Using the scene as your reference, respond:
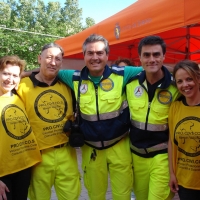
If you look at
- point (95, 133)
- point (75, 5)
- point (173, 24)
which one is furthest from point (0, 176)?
point (75, 5)

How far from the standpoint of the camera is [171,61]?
6.91m

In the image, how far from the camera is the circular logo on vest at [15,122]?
231 cm

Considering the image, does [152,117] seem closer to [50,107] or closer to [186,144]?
[186,144]

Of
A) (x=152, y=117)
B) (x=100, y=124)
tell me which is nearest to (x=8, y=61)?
(x=100, y=124)

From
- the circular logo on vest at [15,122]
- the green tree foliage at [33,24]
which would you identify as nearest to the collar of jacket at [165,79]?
the circular logo on vest at [15,122]

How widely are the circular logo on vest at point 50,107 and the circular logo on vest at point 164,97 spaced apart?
899 mm

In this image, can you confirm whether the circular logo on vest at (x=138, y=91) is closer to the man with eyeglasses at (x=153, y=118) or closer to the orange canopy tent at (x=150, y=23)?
the man with eyeglasses at (x=153, y=118)

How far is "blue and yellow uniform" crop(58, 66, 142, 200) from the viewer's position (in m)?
2.50

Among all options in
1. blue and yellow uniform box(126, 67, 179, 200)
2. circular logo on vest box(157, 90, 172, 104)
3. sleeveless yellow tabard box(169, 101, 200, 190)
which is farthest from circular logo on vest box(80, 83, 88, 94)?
sleeveless yellow tabard box(169, 101, 200, 190)

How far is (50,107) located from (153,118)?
95 cm

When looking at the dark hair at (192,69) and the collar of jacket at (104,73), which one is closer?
the dark hair at (192,69)

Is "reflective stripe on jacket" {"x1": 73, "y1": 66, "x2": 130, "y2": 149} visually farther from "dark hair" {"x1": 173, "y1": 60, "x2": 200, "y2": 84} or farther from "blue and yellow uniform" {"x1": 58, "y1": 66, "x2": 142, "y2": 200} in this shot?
"dark hair" {"x1": 173, "y1": 60, "x2": 200, "y2": 84}

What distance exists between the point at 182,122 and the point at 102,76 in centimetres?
87

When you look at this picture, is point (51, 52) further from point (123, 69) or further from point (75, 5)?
point (75, 5)
